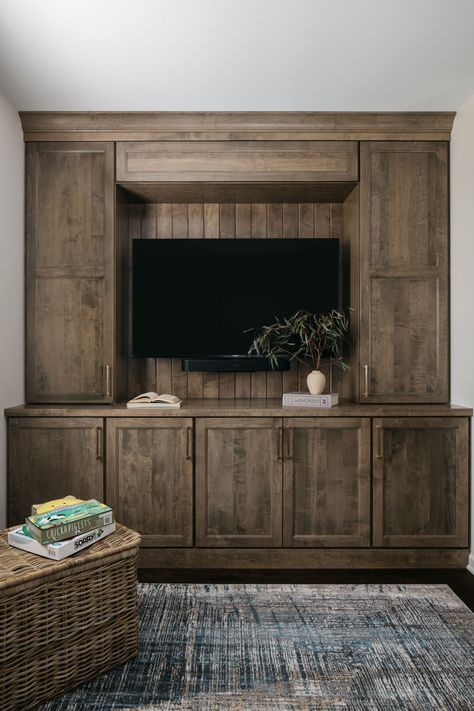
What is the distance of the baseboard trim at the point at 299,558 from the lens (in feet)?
10.1

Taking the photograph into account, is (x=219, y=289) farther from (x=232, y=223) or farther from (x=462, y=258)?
(x=462, y=258)

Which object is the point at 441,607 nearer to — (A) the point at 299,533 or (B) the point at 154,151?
(A) the point at 299,533

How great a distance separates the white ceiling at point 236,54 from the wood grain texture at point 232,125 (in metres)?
0.06

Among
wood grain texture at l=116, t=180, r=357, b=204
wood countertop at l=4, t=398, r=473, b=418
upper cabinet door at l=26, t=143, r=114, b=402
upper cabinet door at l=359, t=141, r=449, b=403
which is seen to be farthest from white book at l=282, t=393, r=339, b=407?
wood grain texture at l=116, t=180, r=357, b=204

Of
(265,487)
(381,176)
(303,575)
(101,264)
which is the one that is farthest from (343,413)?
(101,264)

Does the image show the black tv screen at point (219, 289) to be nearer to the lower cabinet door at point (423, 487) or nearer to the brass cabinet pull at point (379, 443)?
the brass cabinet pull at point (379, 443)

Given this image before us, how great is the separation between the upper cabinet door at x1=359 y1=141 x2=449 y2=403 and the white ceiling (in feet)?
1.13

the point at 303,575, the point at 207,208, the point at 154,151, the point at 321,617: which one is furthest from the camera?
the point at 207,208

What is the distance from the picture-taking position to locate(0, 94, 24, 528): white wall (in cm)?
300

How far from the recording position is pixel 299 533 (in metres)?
3.08

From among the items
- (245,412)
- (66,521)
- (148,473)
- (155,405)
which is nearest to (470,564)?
(245,412)

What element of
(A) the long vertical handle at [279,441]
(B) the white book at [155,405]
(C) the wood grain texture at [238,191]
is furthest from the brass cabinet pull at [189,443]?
(C) the wood grain texture at [238,191]

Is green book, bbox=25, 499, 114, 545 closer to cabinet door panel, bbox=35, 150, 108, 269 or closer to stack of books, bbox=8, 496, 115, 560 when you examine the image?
stack of books, bbox=8, 496, 115, 560

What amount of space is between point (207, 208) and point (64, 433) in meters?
1.72
